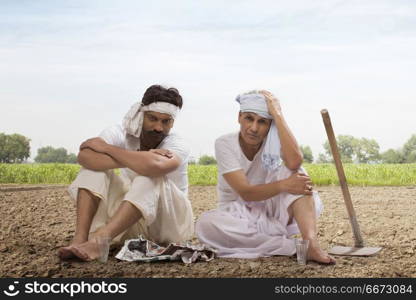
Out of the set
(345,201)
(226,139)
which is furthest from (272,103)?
(345,201)

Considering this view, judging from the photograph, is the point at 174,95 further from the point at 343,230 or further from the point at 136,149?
the point at 343,230

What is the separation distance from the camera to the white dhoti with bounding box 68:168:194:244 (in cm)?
367

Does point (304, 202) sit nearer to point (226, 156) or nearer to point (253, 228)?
point (253, 228)

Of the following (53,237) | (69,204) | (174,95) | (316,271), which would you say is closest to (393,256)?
(316,271)

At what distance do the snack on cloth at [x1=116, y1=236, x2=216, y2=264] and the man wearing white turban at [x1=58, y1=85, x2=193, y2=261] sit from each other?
0.42 feet

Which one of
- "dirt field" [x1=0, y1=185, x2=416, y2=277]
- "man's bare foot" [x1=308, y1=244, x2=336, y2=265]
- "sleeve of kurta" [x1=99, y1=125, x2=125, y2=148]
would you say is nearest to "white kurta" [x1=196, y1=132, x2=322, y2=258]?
"dirt field" [x1=0, y1=185, x2=416, y2=277]

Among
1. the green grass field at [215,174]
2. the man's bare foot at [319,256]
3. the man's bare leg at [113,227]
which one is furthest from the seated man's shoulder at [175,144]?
the green grass field at [215,174]

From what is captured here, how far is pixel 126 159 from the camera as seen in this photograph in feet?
12.0

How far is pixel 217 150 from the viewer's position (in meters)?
3.86

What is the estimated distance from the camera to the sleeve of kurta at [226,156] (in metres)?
3.76

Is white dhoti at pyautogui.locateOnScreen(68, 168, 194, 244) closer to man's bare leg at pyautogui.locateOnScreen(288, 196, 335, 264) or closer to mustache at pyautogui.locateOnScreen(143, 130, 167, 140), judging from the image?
mustache at pyautogui.locateOnScreen(143, 130, 167, 140)

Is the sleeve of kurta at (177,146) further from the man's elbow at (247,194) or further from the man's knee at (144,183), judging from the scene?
the man's elbow at (247,194)

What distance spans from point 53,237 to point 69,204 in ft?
6.25

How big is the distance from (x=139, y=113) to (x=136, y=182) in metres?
0.49
